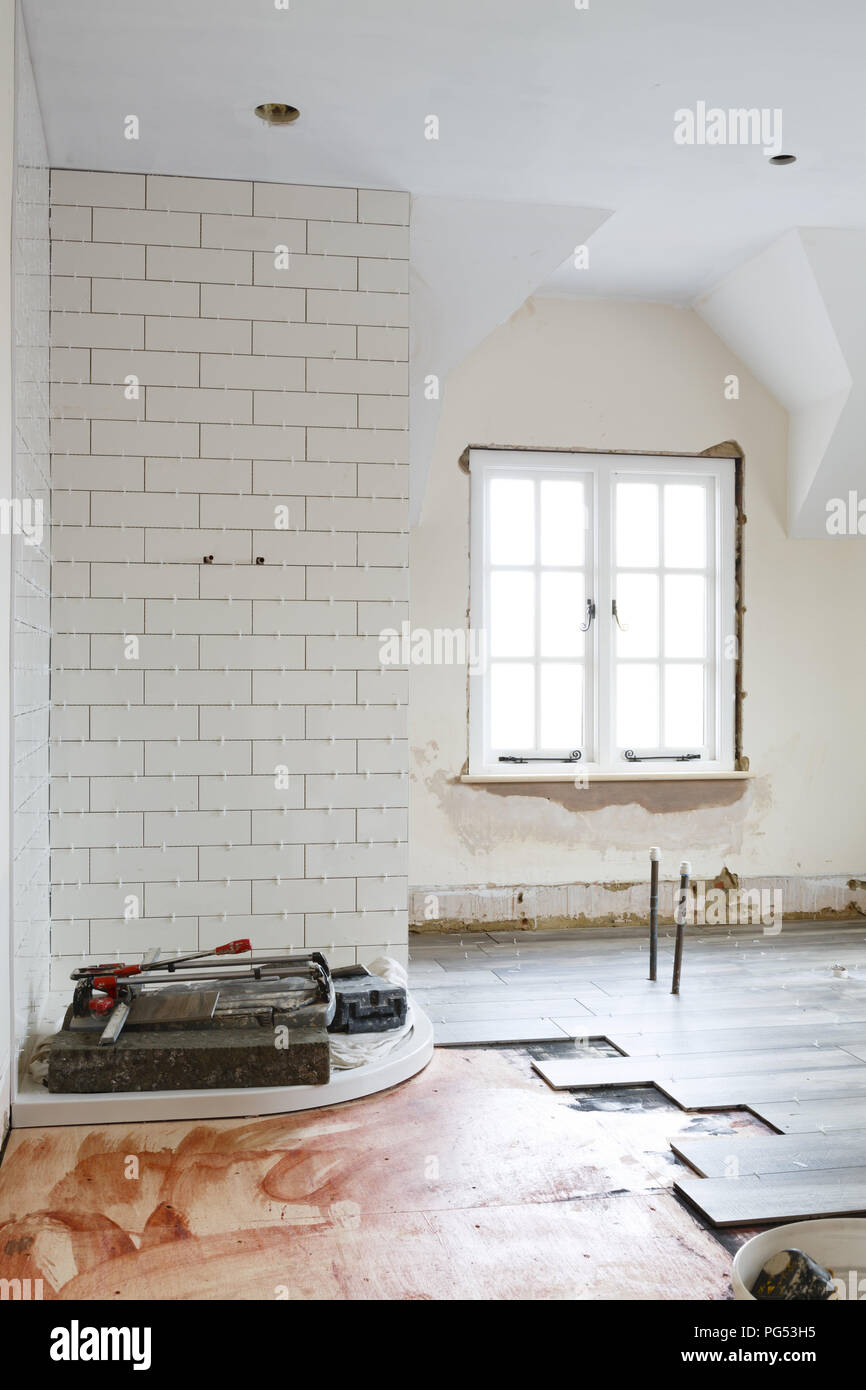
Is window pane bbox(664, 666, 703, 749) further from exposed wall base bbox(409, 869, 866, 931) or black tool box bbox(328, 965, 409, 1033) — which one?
black tool box bbox(328, 965, 409, 1033)

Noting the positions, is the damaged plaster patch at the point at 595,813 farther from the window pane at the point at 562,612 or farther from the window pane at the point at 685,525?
the window pane at the point at 685,525

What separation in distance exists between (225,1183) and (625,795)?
3.07 m

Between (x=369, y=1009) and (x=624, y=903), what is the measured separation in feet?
7.36

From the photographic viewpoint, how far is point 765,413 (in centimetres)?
524

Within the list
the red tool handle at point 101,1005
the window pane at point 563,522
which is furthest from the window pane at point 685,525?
the red tool handle at point 101,1005

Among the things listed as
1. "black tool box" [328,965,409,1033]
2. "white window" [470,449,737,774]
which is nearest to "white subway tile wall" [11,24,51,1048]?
"black tool box" [328,965,409,1033]

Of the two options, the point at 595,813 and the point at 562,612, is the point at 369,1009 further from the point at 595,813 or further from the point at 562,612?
the point at 562,612

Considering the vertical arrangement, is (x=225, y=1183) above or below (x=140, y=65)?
below

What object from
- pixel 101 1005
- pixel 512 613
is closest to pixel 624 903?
pixel 512 613

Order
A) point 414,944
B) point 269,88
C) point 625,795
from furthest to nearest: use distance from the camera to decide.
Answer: point 625,795, point 414,944, point 269,88

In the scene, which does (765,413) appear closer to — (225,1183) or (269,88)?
(269,88)

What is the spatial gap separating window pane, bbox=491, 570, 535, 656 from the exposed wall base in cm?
109
